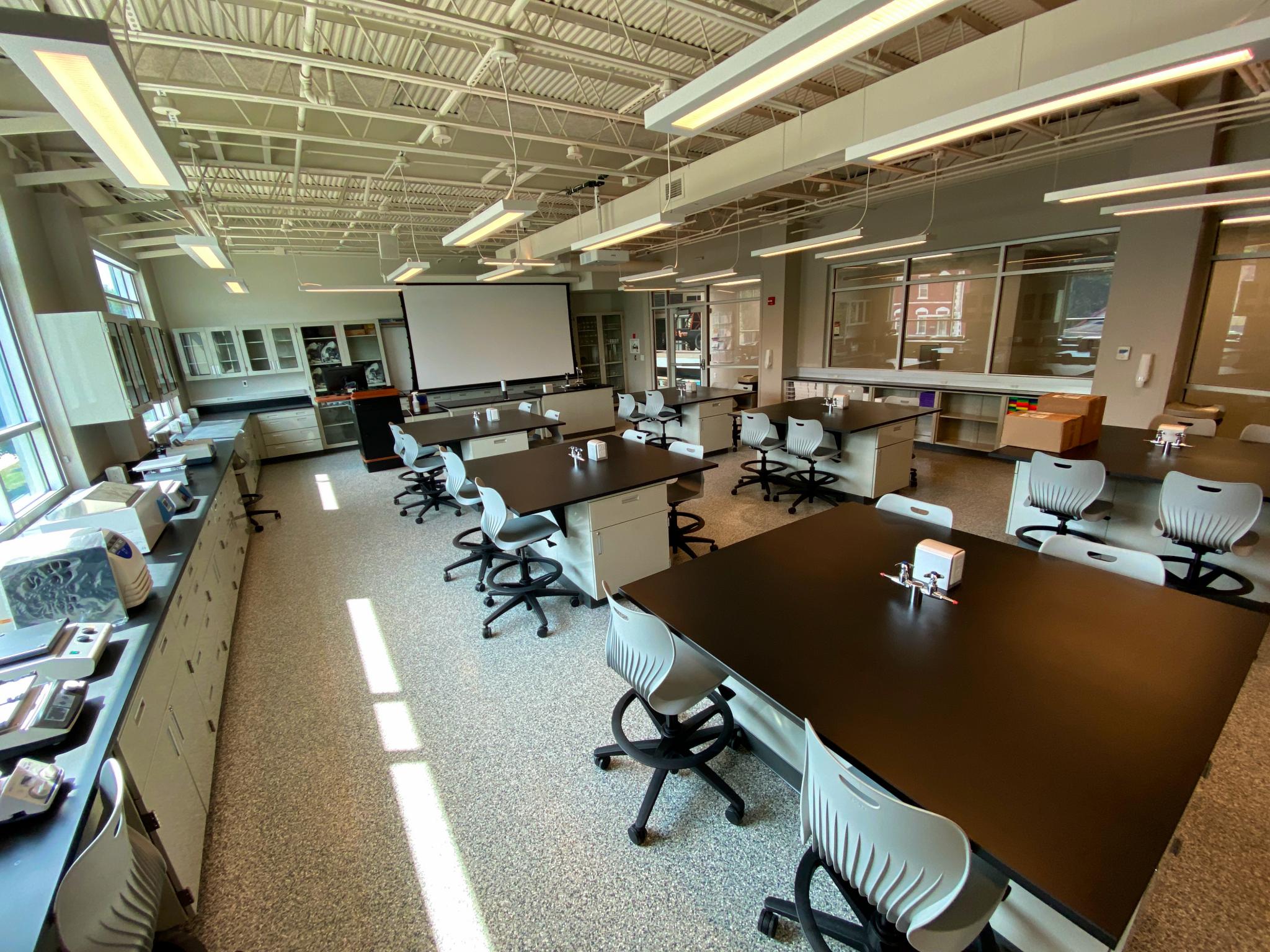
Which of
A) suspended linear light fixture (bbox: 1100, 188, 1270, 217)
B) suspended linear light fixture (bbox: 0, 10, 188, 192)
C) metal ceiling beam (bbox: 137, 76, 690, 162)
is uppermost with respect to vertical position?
metal ceiling beam (bbox: 137, 76, 690, 162)

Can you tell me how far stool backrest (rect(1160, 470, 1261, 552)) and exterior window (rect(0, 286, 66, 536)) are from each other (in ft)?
20.5

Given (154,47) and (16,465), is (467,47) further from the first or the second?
(16,465)

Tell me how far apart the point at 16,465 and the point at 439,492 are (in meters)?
2.97

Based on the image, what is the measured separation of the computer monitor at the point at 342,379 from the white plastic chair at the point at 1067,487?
8864mm

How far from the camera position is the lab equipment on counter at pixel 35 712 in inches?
50.8

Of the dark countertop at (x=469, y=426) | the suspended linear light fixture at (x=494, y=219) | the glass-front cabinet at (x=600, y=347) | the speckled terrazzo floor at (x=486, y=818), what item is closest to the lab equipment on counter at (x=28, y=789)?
the speckled terrazzo floor at (x=486, y=818)

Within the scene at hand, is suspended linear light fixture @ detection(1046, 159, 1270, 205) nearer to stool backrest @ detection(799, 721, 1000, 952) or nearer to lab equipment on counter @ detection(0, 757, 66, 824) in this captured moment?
stool backrest @ detection(799, 721, 1000, 952)

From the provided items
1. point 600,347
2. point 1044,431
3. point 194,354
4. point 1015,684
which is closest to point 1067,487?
point 1044,431

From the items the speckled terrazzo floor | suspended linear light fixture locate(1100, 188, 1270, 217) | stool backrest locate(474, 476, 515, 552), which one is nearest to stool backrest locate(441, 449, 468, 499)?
stool backrest locate(474, 476, 515, 552)

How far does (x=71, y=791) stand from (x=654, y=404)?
224 inches

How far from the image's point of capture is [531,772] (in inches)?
84.7

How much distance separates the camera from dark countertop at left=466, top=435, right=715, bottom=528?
2963 mm

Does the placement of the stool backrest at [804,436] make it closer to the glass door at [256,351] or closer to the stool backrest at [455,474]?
the stool backrest at [455,474]

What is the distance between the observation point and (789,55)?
1414 mm
